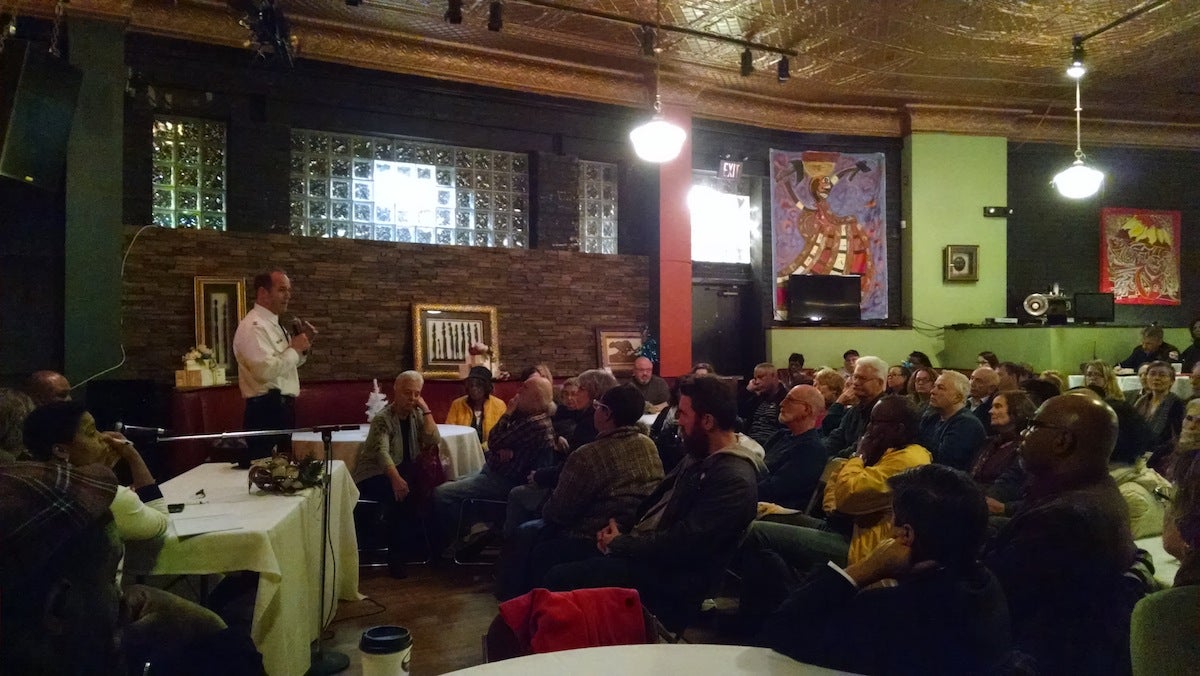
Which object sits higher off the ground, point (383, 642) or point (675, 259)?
point (675, 259)

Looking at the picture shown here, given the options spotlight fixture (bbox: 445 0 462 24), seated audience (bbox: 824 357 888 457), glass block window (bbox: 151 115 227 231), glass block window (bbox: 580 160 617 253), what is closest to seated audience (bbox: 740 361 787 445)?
seated audience (bbox: 824 357 888 457)

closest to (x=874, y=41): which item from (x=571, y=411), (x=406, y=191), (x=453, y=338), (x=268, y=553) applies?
(x=406, y=191)

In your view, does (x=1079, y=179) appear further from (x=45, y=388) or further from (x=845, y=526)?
(x=45, y=388)

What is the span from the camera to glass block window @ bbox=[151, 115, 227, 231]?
7066 mm

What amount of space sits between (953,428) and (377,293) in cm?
563

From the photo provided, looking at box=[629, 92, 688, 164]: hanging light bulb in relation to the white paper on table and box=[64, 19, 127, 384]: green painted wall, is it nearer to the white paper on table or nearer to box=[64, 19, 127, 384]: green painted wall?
the white paper on table

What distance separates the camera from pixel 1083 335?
8961 millimetres

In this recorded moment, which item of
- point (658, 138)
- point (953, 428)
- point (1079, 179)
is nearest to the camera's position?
point (953, 428)

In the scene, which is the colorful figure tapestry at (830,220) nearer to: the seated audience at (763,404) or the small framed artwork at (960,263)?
the small framed artwork at (960,263)

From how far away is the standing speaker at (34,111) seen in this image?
5.45 meters

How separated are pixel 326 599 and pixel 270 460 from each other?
2.62 ft

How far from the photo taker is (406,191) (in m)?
8.21

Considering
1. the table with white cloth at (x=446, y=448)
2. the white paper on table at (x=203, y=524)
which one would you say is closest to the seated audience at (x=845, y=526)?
the white paper on table at (x=203, y=524)

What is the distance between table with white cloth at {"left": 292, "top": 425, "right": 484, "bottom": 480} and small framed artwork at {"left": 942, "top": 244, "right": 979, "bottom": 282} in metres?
7.59
